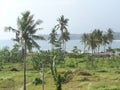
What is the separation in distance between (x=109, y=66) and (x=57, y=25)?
3050cm

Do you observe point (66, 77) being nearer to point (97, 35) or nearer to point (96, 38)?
point (96, 38)

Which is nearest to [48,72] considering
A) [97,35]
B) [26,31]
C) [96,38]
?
[26,31]

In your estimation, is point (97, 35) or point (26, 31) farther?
point (97, 35)

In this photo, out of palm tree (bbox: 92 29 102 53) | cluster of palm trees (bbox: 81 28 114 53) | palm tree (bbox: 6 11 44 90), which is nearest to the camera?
palm tree (bbox: 6 11 44 90)

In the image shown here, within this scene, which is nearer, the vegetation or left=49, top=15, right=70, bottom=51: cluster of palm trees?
the vegetation

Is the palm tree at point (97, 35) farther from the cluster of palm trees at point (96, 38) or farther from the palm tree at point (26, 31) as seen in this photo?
the palm tree at point (26, 31)

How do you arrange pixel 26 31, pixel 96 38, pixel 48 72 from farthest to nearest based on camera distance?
pixel 96 38, pixel 48 72, pixel 26 31

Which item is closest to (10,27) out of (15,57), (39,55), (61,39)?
(39,55)

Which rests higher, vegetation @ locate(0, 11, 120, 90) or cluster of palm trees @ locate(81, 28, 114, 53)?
cluster of palm trees @ locate(81, 28, 114, 53)

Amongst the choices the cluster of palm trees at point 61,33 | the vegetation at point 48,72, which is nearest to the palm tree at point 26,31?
the vegetation at point 48,72

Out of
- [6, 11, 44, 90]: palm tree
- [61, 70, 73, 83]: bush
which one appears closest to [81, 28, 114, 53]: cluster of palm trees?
[61, 70, 73, 83]: bush

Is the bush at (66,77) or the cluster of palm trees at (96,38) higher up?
the cluster of palm trees at (96,38)

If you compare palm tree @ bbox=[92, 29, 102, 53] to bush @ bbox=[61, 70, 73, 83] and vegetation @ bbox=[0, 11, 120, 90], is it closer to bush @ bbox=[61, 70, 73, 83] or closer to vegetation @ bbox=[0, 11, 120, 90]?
vegetation @ bbox=[0, 11, 120, 90]

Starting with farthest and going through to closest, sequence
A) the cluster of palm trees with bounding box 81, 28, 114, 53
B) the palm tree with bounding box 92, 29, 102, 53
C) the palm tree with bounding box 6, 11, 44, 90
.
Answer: the palm tree with bounding box 92, 29, 102, 53
the cluster of palm trees with bounding box 81, 28, 114, 53
the palm tree with bounding box 6, 11, 44, 90
